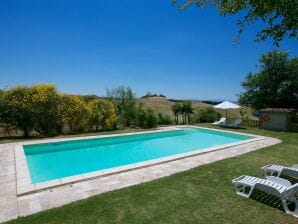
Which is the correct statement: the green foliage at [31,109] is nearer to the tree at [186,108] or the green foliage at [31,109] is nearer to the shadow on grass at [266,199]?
the tree at [186,108]

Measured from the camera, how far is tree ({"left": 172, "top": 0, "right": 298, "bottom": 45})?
3.75 metres

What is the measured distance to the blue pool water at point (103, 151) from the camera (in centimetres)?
891

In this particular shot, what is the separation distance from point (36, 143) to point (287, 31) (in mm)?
10907

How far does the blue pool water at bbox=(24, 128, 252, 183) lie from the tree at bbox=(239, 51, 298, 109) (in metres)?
11.6

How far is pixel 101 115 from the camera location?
15.9 m

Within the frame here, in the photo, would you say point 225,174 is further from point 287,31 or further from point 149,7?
point 149,7

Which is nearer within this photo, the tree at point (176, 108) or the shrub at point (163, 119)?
the shrub at point (163, 119)

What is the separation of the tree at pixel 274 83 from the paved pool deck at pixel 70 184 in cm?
1800

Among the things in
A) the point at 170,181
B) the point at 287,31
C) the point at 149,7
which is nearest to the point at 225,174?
the point at 170,181

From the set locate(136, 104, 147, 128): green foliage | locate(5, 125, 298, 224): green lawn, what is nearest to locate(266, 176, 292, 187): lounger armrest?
locate(5, 125, 298, 224): green lawn

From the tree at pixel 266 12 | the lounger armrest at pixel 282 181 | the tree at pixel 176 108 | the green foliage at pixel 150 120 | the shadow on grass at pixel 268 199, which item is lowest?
the shadow on grass at pixel 268 199

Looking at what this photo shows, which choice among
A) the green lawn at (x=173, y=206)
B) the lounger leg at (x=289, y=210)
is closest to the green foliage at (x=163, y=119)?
the green lawn at (x=173, y=206)

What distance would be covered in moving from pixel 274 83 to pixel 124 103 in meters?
16.1

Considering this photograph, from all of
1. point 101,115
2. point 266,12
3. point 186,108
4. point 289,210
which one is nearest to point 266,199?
point 289,210
